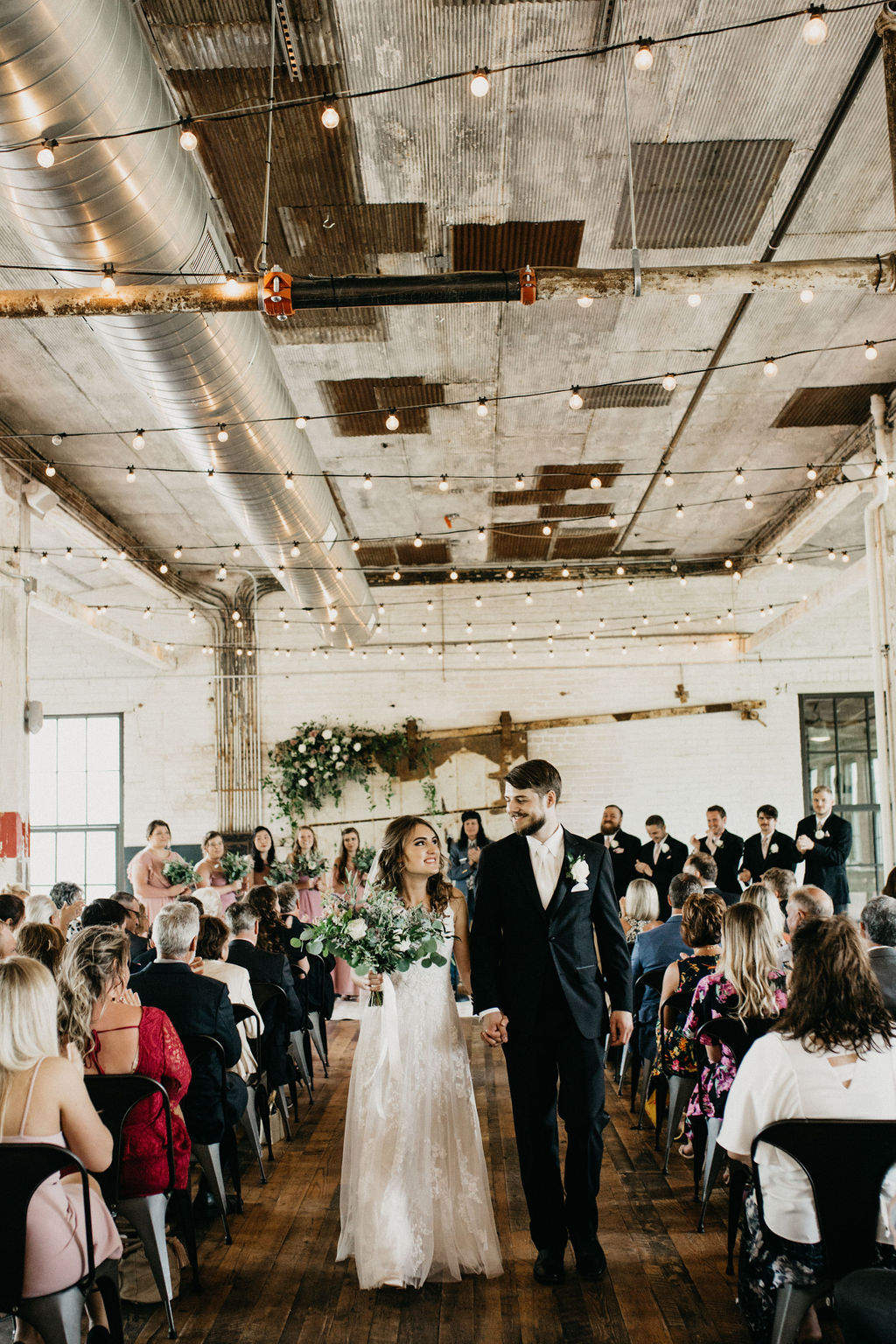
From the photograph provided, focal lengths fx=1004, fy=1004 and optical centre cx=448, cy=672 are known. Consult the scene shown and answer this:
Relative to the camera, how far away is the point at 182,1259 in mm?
3676

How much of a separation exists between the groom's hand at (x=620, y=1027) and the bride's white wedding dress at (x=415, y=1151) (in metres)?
0.57

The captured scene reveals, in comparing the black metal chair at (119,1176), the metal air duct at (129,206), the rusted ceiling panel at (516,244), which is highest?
the rusted ceiling panel at (516,244)

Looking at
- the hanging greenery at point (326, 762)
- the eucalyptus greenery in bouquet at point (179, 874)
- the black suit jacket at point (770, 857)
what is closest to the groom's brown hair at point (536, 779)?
the eucalyptus greenery in bouquet at point (179, 874)

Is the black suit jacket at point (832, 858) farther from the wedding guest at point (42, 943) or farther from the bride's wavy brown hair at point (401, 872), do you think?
the wedding guest at point (42, 943)

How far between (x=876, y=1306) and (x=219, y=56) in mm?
4894

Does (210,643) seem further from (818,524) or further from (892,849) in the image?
(892,849)

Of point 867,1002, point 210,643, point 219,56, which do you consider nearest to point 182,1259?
point 867,1002

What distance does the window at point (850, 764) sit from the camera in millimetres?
12188

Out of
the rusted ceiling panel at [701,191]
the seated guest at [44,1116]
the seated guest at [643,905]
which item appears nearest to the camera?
the seated guest at [44,1116]

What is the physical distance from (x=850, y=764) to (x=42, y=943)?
10690 millimetres

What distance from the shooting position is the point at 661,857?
893cm

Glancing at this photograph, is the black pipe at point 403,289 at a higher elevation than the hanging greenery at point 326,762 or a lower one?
higher

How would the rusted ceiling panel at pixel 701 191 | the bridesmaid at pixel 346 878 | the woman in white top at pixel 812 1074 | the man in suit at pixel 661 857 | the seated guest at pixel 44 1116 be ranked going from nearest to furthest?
the seated guest at pixel 44 1116 → the woman in white top at pixel 812 1074 → the rusted ceiling panel at pixel 701 191 → the man in suit at pixel 661 857 → the bridesmaid at pixel 346 878

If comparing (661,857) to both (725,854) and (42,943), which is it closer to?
(725,854)
